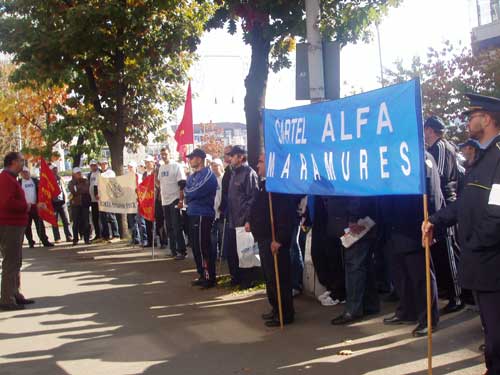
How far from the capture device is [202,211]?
972 centimetres

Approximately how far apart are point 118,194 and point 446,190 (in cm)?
1040

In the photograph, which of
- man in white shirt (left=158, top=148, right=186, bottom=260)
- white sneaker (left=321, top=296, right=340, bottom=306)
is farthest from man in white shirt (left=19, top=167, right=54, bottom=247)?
white sneaker (left=321, top=296, right=340, bottom=306)

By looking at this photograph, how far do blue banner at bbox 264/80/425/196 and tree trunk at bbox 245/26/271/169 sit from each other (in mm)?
3736

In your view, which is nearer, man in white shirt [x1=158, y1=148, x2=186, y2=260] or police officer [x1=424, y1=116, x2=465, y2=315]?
police officer [x1=424, y1=116, x2=465, y2=315]

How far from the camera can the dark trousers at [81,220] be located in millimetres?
17359

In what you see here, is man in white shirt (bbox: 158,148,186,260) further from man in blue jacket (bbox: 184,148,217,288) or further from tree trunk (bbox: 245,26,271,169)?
man in blue jacket (bbox: 184,148,217,288)

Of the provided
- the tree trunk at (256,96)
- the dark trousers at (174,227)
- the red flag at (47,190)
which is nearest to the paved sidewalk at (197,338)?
the dark trousers at (174,227)

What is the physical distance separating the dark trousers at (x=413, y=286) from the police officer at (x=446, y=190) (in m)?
0.54

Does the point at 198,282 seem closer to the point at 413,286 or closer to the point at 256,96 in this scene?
the point at 256,96

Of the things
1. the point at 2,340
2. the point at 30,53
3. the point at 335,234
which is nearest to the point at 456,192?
the point at 335,234

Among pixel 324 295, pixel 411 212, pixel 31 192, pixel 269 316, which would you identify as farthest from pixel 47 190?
pixel 411 212

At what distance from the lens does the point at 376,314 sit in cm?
747

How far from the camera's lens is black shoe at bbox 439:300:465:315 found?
7219mm

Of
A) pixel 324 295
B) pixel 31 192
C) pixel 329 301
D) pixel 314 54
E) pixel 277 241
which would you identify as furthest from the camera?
pixel 31 192
